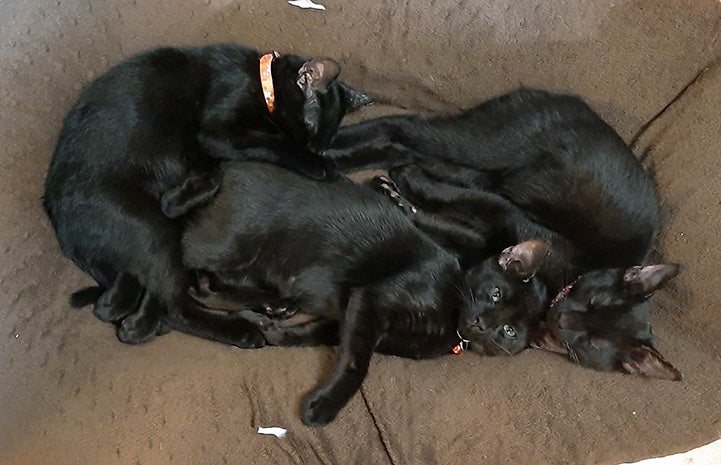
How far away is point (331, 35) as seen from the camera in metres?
1.79

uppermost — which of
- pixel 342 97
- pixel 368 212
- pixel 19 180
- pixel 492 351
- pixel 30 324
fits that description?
pixel 342 97

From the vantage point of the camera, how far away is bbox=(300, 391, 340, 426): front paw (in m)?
1.50

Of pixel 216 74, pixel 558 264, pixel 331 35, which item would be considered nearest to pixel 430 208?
pixel 558 264

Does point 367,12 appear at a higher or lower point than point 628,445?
higher

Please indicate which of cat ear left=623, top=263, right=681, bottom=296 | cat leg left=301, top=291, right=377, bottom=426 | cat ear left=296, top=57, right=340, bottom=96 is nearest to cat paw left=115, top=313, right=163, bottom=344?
cat leg left=301, top=291, right=377, bottom=426

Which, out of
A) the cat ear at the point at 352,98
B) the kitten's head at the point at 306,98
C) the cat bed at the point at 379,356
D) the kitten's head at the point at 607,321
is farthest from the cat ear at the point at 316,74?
the kitten's head at the point at 607,321

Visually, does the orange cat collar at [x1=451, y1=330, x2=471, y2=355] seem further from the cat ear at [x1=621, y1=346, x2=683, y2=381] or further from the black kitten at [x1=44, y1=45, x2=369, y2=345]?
the black kitten at [x1=44, y1=45, x2=369, y2=345]

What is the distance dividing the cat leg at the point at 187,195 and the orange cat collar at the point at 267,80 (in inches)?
9.7

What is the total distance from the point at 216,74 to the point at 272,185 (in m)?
0.31

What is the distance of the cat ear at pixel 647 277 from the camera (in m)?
1.50

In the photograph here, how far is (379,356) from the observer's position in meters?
1.67

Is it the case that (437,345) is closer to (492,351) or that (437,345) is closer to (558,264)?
(492,351)

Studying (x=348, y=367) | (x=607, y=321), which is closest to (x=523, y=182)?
(x=607, y=321)

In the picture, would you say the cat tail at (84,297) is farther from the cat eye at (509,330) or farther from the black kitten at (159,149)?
the cat eye at (509,330)
